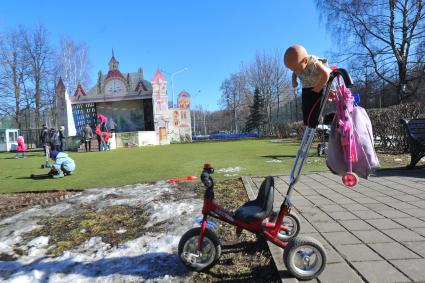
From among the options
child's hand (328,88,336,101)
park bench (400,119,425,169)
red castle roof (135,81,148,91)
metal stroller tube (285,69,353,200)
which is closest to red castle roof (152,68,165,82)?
red castle roof (135,81,148,91)

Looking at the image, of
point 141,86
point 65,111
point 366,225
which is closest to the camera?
point 366,225

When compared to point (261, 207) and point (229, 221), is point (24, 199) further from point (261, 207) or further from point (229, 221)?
point (261, 207)

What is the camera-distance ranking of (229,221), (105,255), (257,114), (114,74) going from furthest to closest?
(257,114), (114,74), (105,255), (229,221)

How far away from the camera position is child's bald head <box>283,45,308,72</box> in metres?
2.93

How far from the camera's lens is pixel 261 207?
11.2 ft

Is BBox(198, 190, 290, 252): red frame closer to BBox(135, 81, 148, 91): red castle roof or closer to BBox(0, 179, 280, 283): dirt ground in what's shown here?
BBox(0, 179, 280, 283): dirt ground

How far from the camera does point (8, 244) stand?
4.54m

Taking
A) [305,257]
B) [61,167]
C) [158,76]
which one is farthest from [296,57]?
[158,76]

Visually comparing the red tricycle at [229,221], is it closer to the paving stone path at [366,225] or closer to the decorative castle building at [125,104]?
the paving stone path at [366,225]

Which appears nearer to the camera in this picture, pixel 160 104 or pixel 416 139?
pixel 416 139

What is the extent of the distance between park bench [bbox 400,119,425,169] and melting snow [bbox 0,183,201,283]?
5782 millimetres

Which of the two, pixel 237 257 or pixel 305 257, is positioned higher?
pixel 305 257

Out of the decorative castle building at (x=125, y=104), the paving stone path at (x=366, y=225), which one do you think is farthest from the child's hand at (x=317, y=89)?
the decorative castle building at (x=125, y=104)

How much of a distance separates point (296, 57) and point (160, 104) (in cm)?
3293
